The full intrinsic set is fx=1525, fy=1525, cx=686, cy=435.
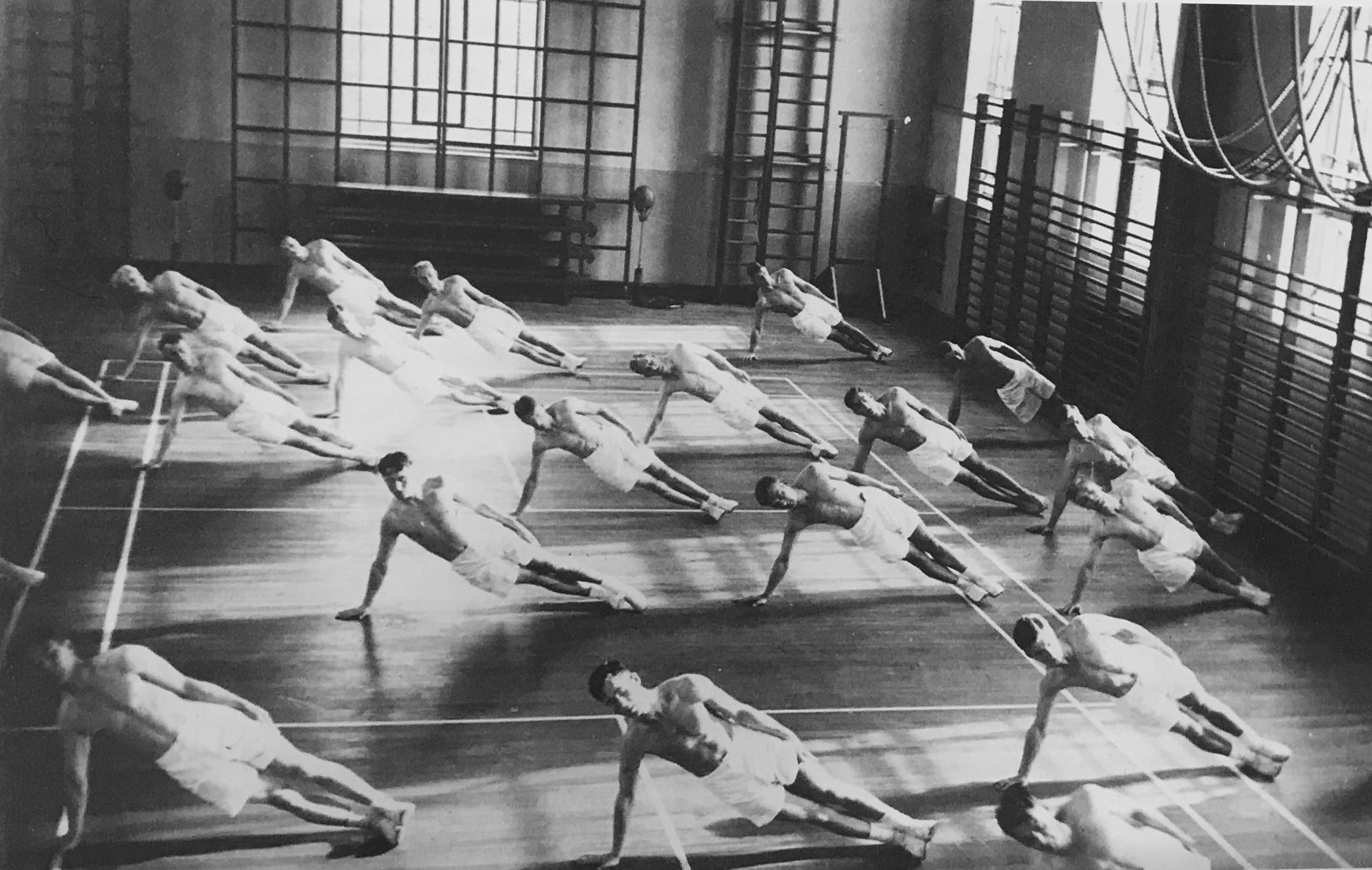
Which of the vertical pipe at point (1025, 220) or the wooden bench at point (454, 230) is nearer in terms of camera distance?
the vertical pipe at point (1025, 220)

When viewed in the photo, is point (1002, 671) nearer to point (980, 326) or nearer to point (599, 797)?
point (599, 797)

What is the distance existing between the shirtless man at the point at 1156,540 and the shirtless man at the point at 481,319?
4.91 metres

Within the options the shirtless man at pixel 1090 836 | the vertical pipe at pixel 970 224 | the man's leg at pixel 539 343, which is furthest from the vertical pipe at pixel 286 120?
the shirtless man at pixel 1090 836

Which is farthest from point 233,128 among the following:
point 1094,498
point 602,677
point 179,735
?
point 602,677

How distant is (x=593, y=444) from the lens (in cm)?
814

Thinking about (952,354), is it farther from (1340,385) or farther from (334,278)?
(334,278)

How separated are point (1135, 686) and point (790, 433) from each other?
4.15m

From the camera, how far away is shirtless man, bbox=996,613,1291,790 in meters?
5.95

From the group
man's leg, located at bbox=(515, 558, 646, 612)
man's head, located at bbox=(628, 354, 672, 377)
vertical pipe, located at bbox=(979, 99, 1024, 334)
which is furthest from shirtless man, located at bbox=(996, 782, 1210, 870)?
vertical pipe, located at bbox=(979, 99, 1024, 334)

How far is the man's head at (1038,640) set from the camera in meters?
5.74

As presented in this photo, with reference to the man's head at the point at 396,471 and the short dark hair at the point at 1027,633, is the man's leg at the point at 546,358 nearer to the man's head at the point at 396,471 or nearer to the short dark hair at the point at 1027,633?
the man's head at the point at 396,471

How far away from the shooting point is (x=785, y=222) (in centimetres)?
1512

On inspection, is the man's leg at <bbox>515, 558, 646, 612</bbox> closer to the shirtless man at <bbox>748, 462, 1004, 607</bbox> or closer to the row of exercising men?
the row of exercising men

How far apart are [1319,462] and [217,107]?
9.67 metres
